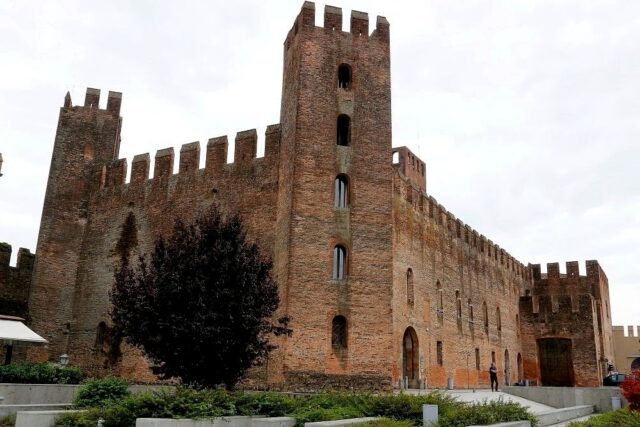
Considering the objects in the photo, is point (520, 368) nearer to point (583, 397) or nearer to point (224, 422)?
point (583, 397)

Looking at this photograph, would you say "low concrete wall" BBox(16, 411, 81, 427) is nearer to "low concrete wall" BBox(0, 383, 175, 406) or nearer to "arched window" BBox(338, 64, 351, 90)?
"low concrete wall" BBox(0, 383, 175, 406)

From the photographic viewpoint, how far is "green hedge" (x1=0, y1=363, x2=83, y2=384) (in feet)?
56.8

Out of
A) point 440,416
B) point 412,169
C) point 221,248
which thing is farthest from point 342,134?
point 412,169

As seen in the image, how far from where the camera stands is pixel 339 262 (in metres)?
21.4

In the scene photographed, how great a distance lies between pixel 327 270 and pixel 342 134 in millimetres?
5375

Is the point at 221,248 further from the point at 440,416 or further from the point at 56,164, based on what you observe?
the point at 56,164

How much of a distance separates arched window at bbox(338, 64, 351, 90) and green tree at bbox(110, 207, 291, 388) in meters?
9.87

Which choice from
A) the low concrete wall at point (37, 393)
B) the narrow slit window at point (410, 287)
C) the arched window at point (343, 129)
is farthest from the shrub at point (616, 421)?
the arched window at point (343, 129)

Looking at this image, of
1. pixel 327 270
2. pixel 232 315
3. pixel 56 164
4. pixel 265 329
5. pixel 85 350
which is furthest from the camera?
pixel 56 164

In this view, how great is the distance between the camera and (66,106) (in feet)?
96.2

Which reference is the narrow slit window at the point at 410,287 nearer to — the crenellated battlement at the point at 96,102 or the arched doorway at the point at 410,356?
the arched doorway at the point at 410,356

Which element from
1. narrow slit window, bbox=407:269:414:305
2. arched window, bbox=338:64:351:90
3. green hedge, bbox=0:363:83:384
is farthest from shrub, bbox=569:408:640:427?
arched window, bbox=338:64:351:90

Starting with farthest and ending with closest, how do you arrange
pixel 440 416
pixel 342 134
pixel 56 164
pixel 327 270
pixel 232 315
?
pixel 56 164 < pixel 342 134 < pixel 327 270 < pixel 232 315 < pixel 440 416

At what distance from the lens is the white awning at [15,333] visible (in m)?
18.4
